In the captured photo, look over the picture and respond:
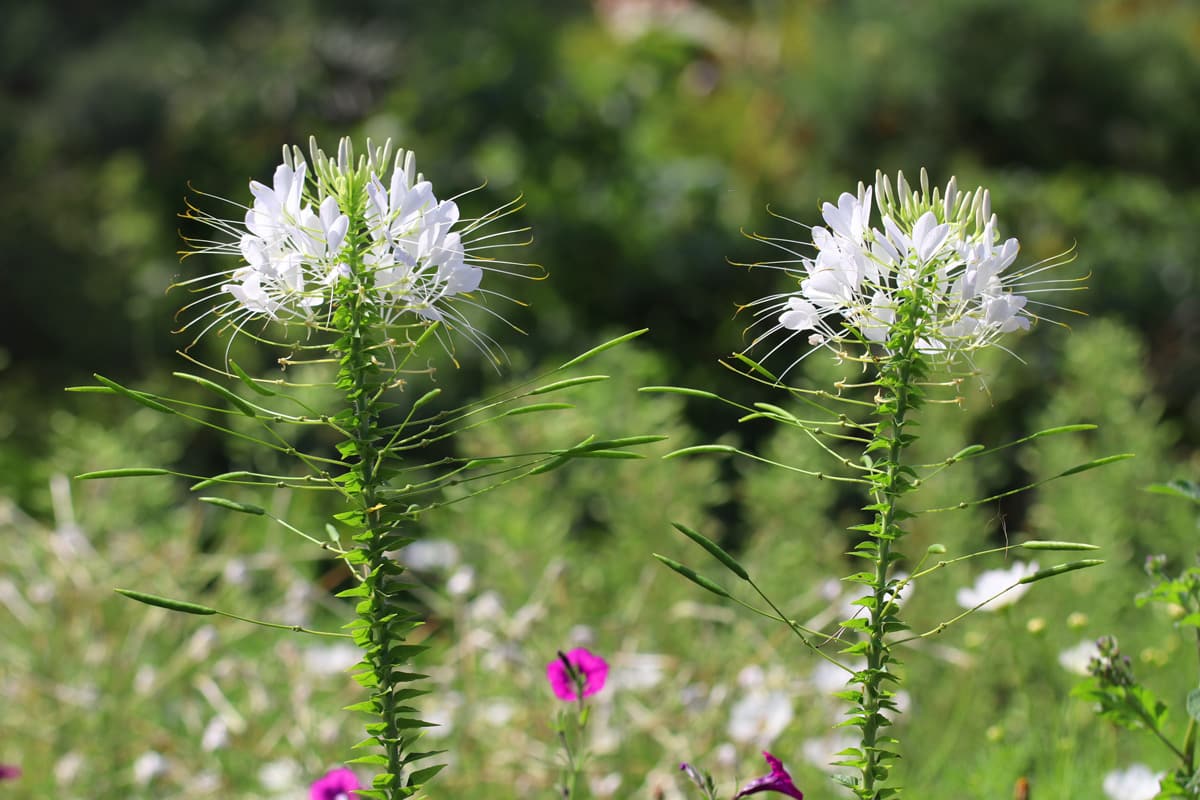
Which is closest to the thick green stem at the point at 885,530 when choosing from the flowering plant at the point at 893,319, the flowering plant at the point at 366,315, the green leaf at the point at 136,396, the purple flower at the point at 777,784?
Answer: the flowering plant at the point at 893,319

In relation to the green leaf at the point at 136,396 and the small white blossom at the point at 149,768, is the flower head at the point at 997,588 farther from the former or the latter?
the small white blossom at the point at 149,768

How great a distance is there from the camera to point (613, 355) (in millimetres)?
3121

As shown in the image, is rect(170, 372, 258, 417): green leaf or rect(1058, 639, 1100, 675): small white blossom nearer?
rect(170, 372, 258, 417): green leaf

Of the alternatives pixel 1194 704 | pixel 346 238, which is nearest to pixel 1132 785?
pixel 1194 704

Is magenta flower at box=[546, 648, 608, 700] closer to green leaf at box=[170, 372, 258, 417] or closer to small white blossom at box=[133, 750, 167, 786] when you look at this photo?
green leaf at box=[170, 372, 258, 417]

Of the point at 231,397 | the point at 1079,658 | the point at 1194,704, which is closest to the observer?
the point at 231,397

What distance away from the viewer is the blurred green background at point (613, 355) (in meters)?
2.10

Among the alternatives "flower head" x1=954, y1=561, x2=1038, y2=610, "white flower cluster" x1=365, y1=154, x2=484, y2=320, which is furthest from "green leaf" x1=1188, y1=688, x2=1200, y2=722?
"white flower cluster" x1=365, y1=154, x2=484, y2=320

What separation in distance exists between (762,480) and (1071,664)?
114cm

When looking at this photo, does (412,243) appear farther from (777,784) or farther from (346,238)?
(777,784)

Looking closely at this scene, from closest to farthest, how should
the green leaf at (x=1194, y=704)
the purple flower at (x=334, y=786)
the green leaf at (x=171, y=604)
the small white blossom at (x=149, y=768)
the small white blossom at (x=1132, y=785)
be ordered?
the green leaf at (x=171, y=604) < the green leaf at (x=1194, y=704) < the purple flower at (x=334, y=786) < the small white blossom at (x=1132, y=785) < the small white blossom at (x=149, y=768)

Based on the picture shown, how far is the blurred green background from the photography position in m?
2.10

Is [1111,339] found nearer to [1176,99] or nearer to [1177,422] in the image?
[1177,422]

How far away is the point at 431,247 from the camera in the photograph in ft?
3.07
